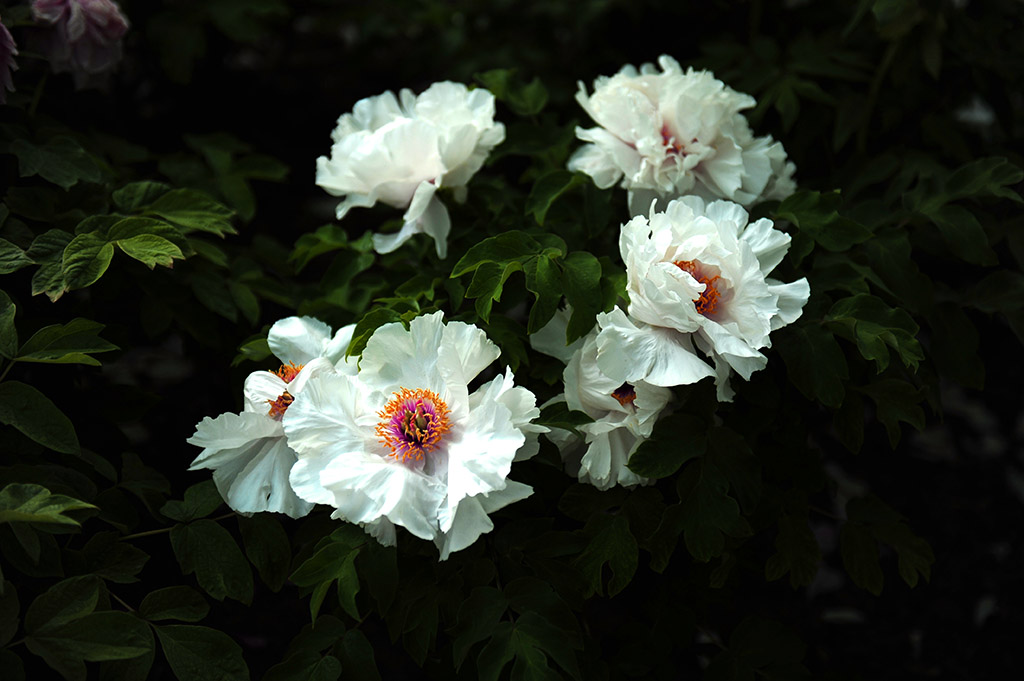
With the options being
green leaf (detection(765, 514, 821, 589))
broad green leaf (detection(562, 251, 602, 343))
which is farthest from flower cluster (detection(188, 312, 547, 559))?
green leaf (detection(765, 514, 821, 589))

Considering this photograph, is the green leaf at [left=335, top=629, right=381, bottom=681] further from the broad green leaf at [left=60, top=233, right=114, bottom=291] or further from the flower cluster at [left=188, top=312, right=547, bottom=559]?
the broad green leaf at [left=60, top=233, right=114, bottom=291]

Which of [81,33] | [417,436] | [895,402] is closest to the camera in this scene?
[417,436]

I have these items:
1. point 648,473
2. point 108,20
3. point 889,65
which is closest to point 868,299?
point 648,473

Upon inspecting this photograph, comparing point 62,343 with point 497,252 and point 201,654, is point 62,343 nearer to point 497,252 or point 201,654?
point 201,654

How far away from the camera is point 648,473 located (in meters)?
0.99

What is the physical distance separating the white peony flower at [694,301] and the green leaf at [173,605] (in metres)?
0.55

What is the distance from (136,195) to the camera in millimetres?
1261

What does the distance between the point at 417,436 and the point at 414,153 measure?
41 cm

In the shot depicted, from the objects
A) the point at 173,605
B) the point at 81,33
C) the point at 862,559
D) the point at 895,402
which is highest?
the point at 81,33

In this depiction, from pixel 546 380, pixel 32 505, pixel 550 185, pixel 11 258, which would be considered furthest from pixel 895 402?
pixel 11 258

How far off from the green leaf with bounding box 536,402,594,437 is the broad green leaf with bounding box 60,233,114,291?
0.57m

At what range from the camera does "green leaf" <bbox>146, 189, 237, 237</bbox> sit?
1.22 meters

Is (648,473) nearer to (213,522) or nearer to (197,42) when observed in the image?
(213,522)

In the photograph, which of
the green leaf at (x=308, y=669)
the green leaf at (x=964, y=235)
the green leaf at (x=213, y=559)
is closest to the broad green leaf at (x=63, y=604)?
the green leaf at (x=213, y=559)
